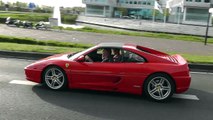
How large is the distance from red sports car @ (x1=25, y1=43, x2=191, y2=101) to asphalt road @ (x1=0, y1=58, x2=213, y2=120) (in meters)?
0.24

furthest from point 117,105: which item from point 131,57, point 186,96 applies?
point 186,96

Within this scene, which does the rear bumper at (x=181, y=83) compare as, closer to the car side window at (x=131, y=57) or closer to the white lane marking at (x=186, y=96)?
the white lane marking at (x=186, y=96)

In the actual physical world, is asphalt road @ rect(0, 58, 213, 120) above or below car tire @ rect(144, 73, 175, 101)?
below

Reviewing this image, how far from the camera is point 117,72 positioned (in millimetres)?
8281

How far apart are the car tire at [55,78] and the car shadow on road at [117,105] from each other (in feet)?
0.49

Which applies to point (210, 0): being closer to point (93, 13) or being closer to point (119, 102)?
point (93, 13)

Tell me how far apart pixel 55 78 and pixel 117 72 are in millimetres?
1527

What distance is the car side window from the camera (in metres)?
8.40

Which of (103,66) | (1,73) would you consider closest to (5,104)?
(103,66)

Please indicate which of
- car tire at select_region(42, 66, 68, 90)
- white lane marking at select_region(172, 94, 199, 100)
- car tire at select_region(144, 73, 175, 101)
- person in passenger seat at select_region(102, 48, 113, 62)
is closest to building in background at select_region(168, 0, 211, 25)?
white lane marking at select_region(172, 94, 199, 100)

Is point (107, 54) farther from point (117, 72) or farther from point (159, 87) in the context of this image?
point (159, 87)

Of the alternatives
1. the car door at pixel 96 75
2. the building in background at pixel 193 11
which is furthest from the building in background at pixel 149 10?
the car door at pixel 96 75

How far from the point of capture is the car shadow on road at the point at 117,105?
707 cm

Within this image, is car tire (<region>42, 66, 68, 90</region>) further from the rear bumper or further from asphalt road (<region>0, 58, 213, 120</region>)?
the rear bumper
